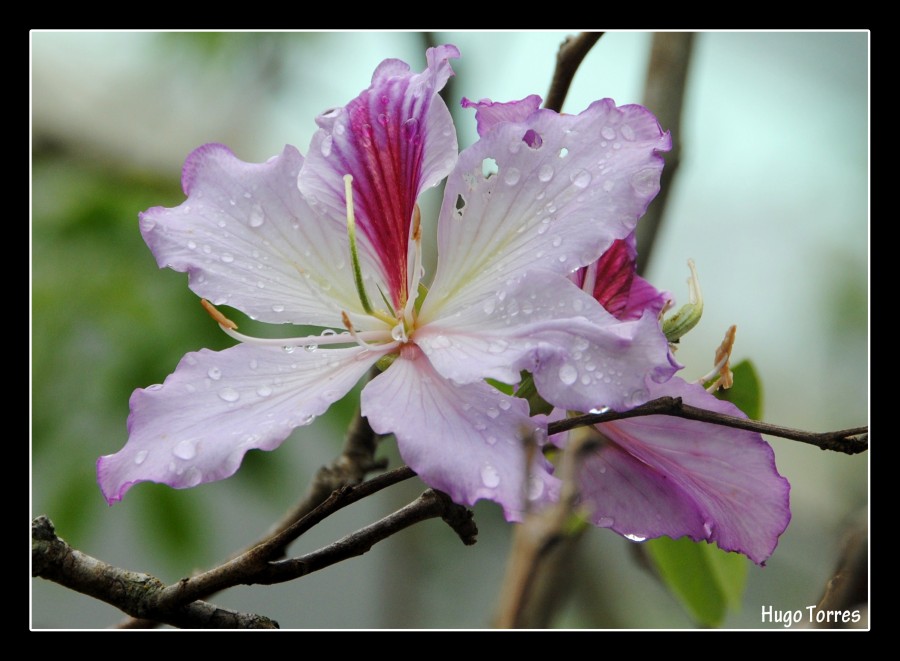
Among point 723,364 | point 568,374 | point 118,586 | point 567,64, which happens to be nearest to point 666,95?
point 567,64

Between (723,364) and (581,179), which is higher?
(581,179)

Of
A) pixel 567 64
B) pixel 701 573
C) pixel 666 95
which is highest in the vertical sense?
pixel 666 95

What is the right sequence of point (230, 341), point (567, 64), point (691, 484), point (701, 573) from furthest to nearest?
point (230, 341) < point (701, 573) < point (567, 64) < point (691, 484)

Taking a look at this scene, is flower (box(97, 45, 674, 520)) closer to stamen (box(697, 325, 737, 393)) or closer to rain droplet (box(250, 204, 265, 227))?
rain droplet (box(250, 204, 265, 227))

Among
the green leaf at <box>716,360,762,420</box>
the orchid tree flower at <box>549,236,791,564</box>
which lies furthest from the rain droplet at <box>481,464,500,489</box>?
the green leaf at <box>716,360,762,420</box>

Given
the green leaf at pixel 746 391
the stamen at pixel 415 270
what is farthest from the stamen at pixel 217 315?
the green leaf at pixel 746 391

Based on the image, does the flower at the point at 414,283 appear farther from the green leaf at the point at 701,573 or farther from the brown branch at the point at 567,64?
the green leaf at the point at 701,573

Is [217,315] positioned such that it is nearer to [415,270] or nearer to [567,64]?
[415,270]
